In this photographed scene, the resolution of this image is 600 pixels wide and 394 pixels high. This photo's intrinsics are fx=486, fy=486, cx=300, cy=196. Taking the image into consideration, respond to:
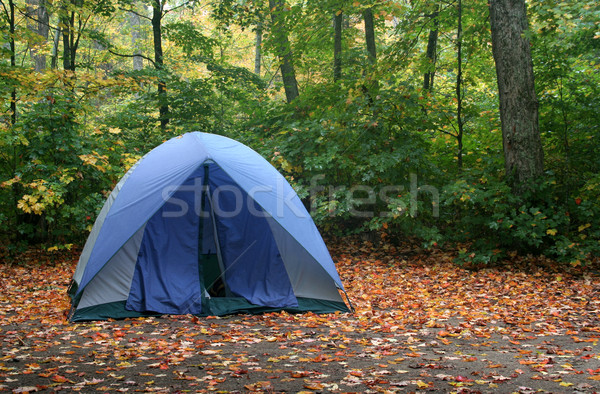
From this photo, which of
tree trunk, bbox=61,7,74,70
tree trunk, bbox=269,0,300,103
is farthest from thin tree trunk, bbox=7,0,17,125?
tree trunk, bbox=269,0,300,103

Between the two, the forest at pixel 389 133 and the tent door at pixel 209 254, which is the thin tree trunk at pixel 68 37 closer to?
the forest at pixel 389 133

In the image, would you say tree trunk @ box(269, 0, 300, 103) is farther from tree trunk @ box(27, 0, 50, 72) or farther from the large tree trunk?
the large tree trunk

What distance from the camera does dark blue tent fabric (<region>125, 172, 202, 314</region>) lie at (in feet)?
17.6

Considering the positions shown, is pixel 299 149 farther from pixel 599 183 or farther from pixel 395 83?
pixel 599 183

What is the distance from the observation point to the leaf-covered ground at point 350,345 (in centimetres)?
324

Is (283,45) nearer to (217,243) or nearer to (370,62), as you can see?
(370,62)

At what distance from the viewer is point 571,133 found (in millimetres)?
8008

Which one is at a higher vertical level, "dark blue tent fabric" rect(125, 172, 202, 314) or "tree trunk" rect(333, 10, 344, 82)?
"tree trunk" rect(333, 10, 344, 82)

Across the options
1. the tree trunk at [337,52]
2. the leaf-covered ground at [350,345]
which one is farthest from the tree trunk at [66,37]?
the tree trunk at [337,52]

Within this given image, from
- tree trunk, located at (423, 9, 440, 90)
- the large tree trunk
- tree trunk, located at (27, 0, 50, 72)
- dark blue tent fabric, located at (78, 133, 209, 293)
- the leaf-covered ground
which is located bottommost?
the leaf-covered ground

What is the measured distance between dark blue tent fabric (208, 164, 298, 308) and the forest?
3097mm

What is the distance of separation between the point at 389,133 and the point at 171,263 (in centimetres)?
516

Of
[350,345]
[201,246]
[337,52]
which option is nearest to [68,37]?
[337,52]

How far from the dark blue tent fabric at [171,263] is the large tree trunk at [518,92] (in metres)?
4.96
